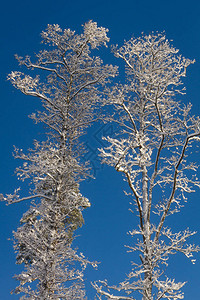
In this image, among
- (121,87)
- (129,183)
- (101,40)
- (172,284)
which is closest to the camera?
(172,284)

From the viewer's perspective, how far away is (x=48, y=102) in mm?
11469

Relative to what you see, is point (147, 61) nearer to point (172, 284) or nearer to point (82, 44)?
point (82, 44)

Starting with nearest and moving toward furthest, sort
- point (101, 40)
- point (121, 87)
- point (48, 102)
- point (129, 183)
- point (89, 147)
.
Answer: point (129, 183) → point (121, 87) → point (89, 147) → point (48, 102) → point (101, 40)

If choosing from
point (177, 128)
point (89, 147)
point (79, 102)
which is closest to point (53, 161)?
point (89, 147)

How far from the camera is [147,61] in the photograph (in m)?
9.88

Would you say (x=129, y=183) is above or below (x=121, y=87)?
below

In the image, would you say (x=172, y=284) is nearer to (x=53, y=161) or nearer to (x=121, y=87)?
(x=53, y=161)

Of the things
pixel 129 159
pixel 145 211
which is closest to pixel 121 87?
pixel 129 159

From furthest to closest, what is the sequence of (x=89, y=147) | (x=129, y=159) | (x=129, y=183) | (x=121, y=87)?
(x=89, y=147), (x=121, y=87), (x=129, y=183), (x=129, y=159)

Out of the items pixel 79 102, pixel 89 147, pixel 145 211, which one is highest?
pixel 79 102

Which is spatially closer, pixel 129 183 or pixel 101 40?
pixel 129 183

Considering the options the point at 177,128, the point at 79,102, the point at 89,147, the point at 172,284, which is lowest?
the point at 172,284

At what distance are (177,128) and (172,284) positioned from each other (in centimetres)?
358

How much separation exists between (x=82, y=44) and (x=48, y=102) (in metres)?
2.76
